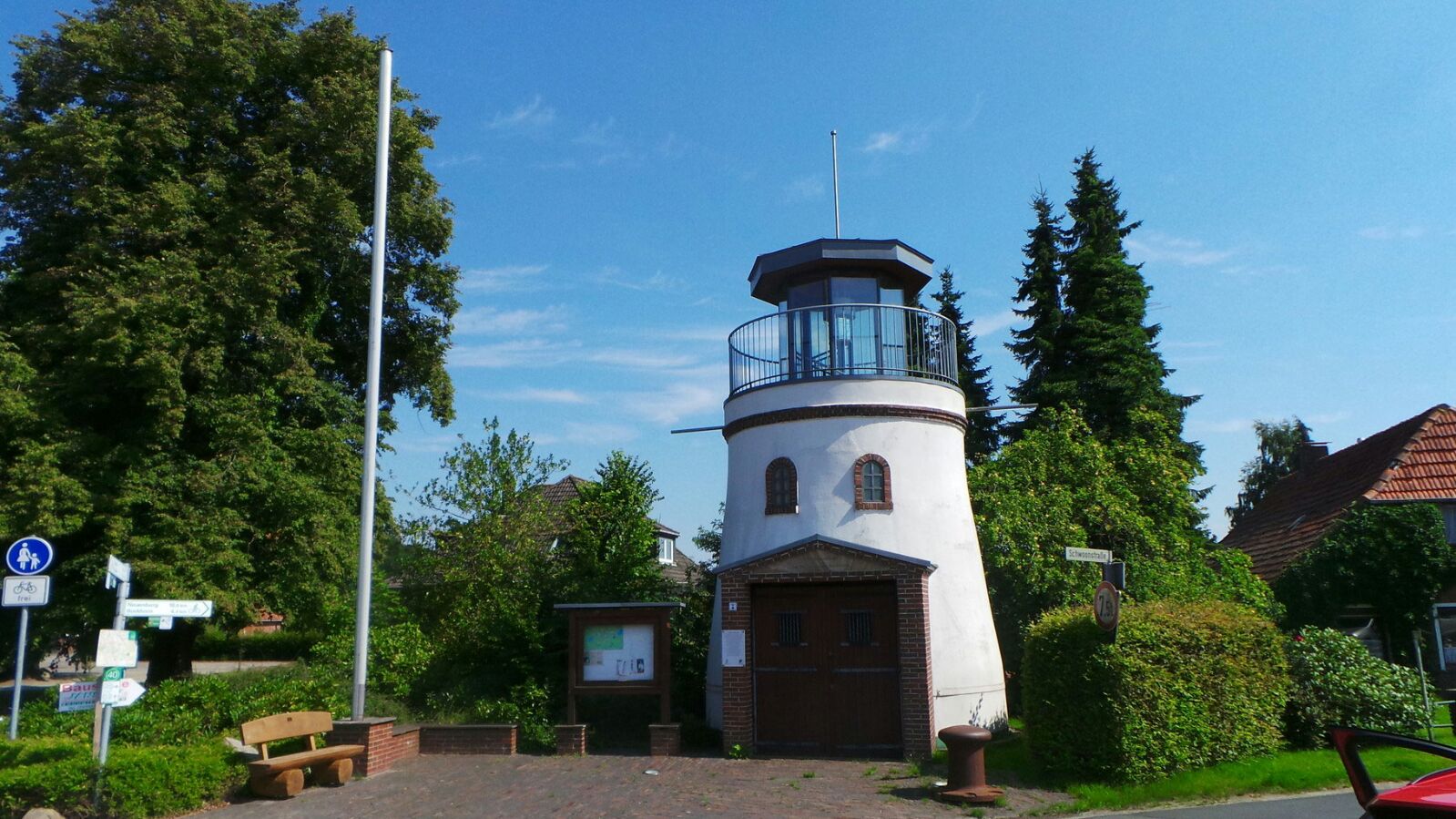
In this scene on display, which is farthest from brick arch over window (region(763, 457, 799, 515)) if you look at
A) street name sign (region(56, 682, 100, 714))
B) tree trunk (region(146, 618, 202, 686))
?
tree trunk (region(146, 618, 202, 686))

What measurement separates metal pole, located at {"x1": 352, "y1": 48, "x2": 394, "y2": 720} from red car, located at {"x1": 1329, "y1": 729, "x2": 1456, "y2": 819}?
41.8 feet

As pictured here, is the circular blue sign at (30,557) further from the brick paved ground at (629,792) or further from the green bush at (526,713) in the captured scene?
the green bush at (526,713)

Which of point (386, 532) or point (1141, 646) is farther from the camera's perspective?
point (386, 532)

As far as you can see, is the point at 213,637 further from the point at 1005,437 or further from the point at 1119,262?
the point at 1119,262

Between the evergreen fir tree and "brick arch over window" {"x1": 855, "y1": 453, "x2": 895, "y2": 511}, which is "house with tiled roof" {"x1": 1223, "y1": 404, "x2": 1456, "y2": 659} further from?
"brick arch over window" {"x1": 855, "y1": 453, "x2": 895, "y2": 511}

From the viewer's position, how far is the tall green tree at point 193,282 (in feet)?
58.2

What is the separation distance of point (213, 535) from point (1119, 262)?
22.9 meters

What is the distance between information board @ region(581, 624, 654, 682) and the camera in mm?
15727

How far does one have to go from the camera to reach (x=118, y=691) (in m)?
10.8

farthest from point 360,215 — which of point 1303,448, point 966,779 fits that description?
point 1303,448

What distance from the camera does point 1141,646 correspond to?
39.6ft

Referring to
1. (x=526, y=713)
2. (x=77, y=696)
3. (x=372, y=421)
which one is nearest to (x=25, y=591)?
(x=77, y=696)

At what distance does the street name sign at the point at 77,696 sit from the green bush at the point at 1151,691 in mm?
10941

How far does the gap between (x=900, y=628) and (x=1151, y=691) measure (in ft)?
11.8
